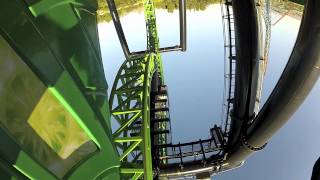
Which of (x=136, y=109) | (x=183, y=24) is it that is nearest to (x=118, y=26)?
(x=183, y=24)

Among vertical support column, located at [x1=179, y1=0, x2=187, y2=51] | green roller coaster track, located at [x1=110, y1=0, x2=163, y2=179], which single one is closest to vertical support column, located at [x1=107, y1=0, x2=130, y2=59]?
green roller coaster track, located at [x1=110, y1=0, x2=163, y2=179]

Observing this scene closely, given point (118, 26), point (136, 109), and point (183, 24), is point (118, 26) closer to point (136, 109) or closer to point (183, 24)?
point (183, 24)

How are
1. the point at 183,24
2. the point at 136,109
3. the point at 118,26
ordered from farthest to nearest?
the point at 118,26, the point at 183,24, the point at 136,109

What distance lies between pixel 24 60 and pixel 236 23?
9.32 m

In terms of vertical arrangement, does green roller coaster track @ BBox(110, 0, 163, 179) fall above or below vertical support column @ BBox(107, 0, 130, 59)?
below

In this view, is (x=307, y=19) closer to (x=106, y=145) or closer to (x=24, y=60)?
(x=106, y=145)

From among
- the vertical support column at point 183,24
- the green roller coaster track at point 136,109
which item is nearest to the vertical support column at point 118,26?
the green roller coaster track at point 136,109

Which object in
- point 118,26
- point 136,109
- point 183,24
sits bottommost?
point 136,109

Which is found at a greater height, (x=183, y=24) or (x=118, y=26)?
(x=118, y=26)

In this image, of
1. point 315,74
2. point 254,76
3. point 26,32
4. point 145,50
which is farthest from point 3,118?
point 145,50

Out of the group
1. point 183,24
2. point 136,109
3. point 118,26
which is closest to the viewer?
point 136,109

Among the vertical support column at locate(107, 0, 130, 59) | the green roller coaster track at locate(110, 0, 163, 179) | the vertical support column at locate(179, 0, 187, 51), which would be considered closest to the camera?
the green roller coaster track at locate(110, 0, 163, 179)

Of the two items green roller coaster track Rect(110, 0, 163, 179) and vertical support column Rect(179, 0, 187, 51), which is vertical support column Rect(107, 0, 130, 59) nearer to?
green roller coaster track Rect(110, 0, 163, 179)

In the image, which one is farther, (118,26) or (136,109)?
(118,26)
